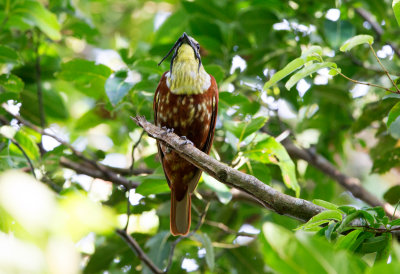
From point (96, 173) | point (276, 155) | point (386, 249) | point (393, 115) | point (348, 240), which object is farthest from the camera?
point (96, 173)

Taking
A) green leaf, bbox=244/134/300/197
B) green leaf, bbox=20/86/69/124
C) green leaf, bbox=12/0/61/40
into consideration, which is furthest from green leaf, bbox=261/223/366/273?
green leaf, bbox=20/86/69/124

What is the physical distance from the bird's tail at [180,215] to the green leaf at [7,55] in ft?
4.94

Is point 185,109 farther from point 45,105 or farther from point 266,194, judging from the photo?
point 45,105

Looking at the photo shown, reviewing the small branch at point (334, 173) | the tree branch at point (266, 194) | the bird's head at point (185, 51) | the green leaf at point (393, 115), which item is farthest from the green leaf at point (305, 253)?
the small branch at point (334, 173)

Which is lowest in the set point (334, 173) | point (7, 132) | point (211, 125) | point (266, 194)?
point (334, 173)

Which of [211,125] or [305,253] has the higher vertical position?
[305,253]

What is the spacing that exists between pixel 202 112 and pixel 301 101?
3.22 ft

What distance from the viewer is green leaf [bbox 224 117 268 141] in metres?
3.28

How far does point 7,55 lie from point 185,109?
52.5 inches

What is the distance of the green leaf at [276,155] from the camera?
127 inches

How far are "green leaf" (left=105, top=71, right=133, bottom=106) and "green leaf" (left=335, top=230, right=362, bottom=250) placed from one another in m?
1.73

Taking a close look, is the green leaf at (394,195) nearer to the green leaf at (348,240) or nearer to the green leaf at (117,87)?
the green leaf at (348,240)

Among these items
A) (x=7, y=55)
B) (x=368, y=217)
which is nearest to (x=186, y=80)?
(x=7, y=55)

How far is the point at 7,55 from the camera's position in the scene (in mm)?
3658
